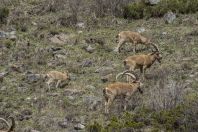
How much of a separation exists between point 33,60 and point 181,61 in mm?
4706

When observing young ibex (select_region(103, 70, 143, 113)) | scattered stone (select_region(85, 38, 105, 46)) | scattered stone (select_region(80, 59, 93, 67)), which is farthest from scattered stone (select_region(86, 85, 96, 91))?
scattered stone (select_region(85, 38, 105, 46))

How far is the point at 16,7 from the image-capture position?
25.7 m

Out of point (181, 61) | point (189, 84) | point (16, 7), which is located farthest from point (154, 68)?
point (16, 7)

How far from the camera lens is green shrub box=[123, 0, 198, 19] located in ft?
80.2

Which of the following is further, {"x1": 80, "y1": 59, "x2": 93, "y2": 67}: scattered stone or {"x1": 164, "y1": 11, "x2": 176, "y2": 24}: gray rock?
{"x1": 164, "y1": 11, "x2": 176, "y2": 24}: gray rock

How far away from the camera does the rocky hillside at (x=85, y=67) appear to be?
15.6 m

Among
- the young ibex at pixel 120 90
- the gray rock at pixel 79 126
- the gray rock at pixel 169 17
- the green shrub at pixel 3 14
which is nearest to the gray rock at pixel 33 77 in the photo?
the young ibex at pixel 120 90

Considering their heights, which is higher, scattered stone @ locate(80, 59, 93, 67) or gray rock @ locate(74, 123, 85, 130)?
scattered stone @ locate(80, 59, 93, 67)

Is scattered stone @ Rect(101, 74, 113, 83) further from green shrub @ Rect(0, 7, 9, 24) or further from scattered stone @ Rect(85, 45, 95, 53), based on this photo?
green shrub @ Rect(0, 7, 9, 24)

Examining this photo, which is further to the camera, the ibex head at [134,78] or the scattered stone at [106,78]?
the scattered stone at [106,78]

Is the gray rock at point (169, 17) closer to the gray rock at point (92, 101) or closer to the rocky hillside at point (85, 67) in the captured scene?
the rocky hillside at point (85, 67)

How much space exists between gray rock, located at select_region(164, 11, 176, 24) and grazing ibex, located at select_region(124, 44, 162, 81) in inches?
173

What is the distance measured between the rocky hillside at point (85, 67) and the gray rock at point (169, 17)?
1.5 inches

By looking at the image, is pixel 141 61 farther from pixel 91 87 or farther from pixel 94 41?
pixel 94 41
